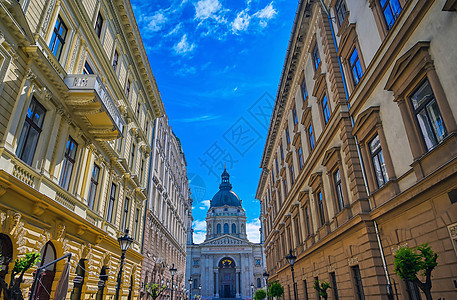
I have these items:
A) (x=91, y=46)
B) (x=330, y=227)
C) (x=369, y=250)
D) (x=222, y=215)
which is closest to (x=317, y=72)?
(x=330, y=227)

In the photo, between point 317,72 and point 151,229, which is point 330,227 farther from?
point 151,229

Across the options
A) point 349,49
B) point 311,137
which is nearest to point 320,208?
point 311,137

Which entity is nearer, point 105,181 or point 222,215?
point 105,181

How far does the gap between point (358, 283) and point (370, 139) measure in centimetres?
652

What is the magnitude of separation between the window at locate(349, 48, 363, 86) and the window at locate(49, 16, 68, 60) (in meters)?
12.9

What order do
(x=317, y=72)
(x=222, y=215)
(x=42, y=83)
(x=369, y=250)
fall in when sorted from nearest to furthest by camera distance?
(x=42, y=83) < (x=369, y=250) < (x=317, y=72) < (x=222, y=215)

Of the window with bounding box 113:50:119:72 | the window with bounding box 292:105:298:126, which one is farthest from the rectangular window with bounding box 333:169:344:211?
the window with bounding box 113:50:119:72

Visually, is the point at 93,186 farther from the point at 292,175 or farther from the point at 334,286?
the point at 292,175

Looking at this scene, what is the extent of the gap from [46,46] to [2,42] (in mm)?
2300

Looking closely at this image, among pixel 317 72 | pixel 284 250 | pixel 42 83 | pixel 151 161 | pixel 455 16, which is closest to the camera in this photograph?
pixel 455 16

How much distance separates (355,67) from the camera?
1537cm

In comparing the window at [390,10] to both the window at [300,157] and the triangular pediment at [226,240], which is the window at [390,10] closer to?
the window at [300,157]

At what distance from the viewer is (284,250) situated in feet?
105

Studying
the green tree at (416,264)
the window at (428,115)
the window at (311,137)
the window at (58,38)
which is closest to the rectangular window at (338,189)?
the window at (311,137)
